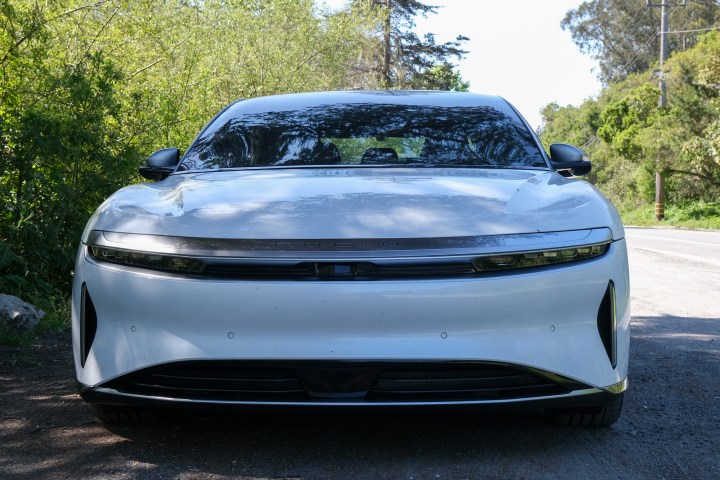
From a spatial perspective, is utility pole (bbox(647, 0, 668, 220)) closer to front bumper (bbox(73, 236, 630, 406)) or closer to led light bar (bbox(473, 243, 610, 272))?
led light bar (bbox(473, 243, 610, 272))

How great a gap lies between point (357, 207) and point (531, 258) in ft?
2.14

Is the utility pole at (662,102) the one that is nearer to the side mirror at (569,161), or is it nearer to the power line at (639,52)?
the power line at (639,52)

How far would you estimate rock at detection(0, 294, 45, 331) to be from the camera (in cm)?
594

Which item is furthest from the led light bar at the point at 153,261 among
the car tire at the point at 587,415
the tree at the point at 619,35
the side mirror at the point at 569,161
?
the tree at the point at 619,35

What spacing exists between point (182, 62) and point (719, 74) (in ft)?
87.1

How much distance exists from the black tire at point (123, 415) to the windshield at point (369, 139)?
1244mm

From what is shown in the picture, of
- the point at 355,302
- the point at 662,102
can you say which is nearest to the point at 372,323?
the point at 355,302

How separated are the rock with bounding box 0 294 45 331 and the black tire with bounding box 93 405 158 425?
2656mm

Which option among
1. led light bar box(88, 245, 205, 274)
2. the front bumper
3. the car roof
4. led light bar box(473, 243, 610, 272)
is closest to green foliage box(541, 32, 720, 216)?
the car roof

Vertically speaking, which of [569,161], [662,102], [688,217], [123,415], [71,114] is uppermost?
[71,114]

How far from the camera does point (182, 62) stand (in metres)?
16.2

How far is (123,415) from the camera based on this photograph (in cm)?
353

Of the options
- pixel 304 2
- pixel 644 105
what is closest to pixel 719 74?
pixel 644 105

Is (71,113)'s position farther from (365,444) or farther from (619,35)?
(619,35)
